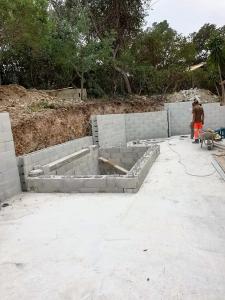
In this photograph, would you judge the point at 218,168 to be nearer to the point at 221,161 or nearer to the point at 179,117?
the point at 221,161

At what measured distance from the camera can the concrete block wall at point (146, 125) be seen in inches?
508

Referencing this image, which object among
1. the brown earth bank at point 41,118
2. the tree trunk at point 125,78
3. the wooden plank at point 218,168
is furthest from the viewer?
the tree trunk at point 125,78

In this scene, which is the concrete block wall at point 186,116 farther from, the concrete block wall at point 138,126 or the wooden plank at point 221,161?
the wooden plank at point 221,161

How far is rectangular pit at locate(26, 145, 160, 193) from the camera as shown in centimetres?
538

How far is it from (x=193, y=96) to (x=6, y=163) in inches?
595

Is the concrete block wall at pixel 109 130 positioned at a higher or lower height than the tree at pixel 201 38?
lower

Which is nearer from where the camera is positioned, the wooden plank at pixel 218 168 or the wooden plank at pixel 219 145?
the wooden plank at pixel 218 168

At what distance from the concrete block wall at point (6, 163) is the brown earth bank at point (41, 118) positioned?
1.18 m

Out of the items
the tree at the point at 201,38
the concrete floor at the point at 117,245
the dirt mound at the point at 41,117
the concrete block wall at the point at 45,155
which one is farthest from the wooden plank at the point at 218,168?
the tree at the point at 201,38

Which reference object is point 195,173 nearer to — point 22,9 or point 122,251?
point 122,251

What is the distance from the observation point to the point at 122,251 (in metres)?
3.17

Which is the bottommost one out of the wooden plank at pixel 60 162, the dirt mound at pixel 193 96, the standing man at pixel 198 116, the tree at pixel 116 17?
the wooden plank at pixel 60 162

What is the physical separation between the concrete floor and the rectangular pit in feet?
0.70

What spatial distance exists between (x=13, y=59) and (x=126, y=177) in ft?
30.0
